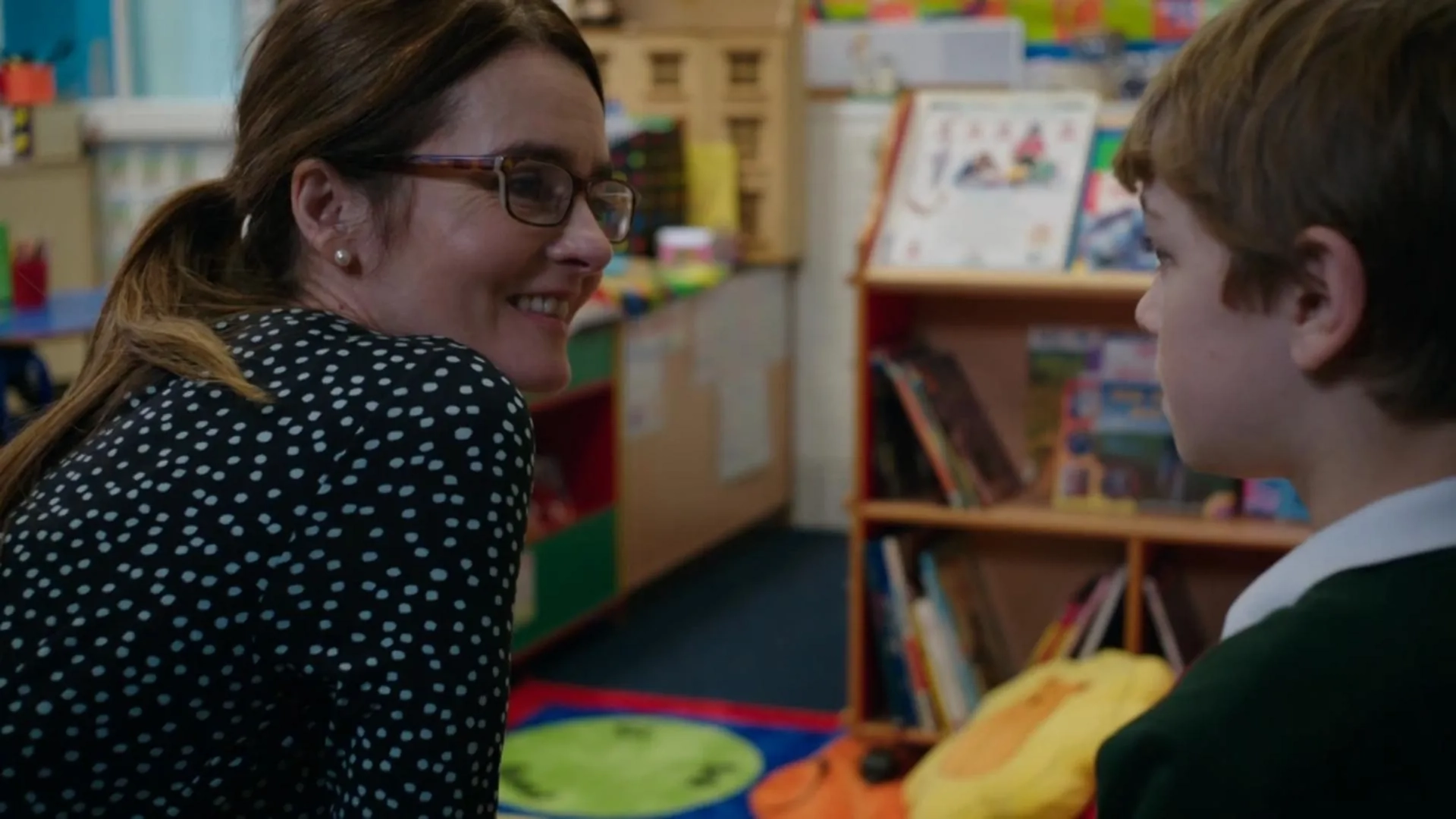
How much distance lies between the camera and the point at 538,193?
1201 millimetres

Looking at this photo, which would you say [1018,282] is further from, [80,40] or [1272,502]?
[80,40]

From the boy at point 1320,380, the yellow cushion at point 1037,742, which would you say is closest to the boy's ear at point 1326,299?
the boy at point 1320,380

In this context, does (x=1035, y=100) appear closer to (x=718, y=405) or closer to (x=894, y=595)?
(x=894, y=595)

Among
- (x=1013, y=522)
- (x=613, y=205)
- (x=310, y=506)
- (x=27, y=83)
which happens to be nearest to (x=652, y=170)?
(x=27, y=83)

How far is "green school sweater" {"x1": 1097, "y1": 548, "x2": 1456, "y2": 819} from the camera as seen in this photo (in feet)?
2.55

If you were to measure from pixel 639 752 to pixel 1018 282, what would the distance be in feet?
3.75

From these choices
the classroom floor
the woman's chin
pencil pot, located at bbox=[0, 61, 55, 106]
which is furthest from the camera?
pencil pot, located at bbox=[0, 61, 55, 106]

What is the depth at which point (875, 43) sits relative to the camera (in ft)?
15.8

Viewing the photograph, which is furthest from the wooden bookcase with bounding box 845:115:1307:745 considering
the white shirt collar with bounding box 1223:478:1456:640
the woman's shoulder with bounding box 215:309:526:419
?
the white shirt collar with bounding box 1223:478:1456:640

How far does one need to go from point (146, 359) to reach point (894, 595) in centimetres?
216

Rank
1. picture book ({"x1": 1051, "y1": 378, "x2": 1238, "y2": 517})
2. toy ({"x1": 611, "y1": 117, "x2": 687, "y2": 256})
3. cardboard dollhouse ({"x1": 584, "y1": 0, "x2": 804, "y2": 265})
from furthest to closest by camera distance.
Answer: cardboard dollhouse ({"x1": 584, "y1": 0, "x2": 804, "y2": 265}), toy ({"x1": 611, "y1": 117, "x2": 687, "y2": 256}), picture book ({"x1": 1051, "y1": 378, "x2": 1238, "y2": 517})

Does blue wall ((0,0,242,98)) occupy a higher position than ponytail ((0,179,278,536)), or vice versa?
ponytail ((0,179,278,536))

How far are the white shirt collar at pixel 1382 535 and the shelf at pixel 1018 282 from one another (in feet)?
6.77

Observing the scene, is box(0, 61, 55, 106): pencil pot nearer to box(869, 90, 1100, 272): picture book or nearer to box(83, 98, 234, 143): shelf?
box(83, 98, 234, 143): shelf
